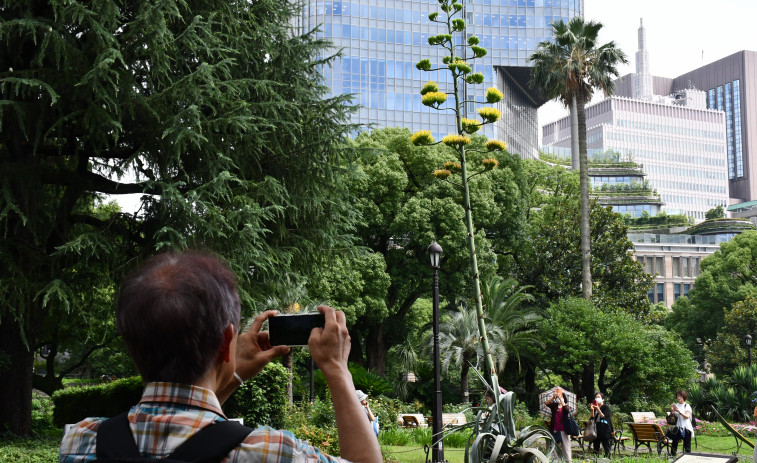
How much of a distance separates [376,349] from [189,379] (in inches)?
1292

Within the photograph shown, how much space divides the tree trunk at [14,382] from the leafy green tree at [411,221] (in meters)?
17.1

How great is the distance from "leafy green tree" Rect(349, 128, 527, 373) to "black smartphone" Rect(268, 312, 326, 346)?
2813 centimetres

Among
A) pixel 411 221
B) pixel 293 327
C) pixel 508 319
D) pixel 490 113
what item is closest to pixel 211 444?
pixel 293 327

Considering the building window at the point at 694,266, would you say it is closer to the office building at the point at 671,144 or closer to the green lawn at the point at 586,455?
the office building at the point at 671,144

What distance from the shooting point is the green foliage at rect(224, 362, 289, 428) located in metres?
18.0

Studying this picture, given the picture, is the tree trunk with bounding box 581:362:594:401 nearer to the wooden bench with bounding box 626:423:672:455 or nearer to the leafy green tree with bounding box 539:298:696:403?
the leafy green tree with bounding box 539:298:696:403

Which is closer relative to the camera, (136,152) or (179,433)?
(179,433)

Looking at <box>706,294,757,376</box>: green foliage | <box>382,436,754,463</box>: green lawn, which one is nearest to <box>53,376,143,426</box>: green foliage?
<box>382,436,754,463</box>: green lawn

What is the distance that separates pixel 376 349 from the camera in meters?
34.1

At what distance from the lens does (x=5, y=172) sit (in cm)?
1269

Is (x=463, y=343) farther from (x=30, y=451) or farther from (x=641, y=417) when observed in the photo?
(x=30, y=451)

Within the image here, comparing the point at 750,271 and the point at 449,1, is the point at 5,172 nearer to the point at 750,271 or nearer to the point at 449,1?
the point at 449,1

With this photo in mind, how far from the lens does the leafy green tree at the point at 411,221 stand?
3161 cm

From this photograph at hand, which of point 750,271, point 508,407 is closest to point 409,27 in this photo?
point 750,271
